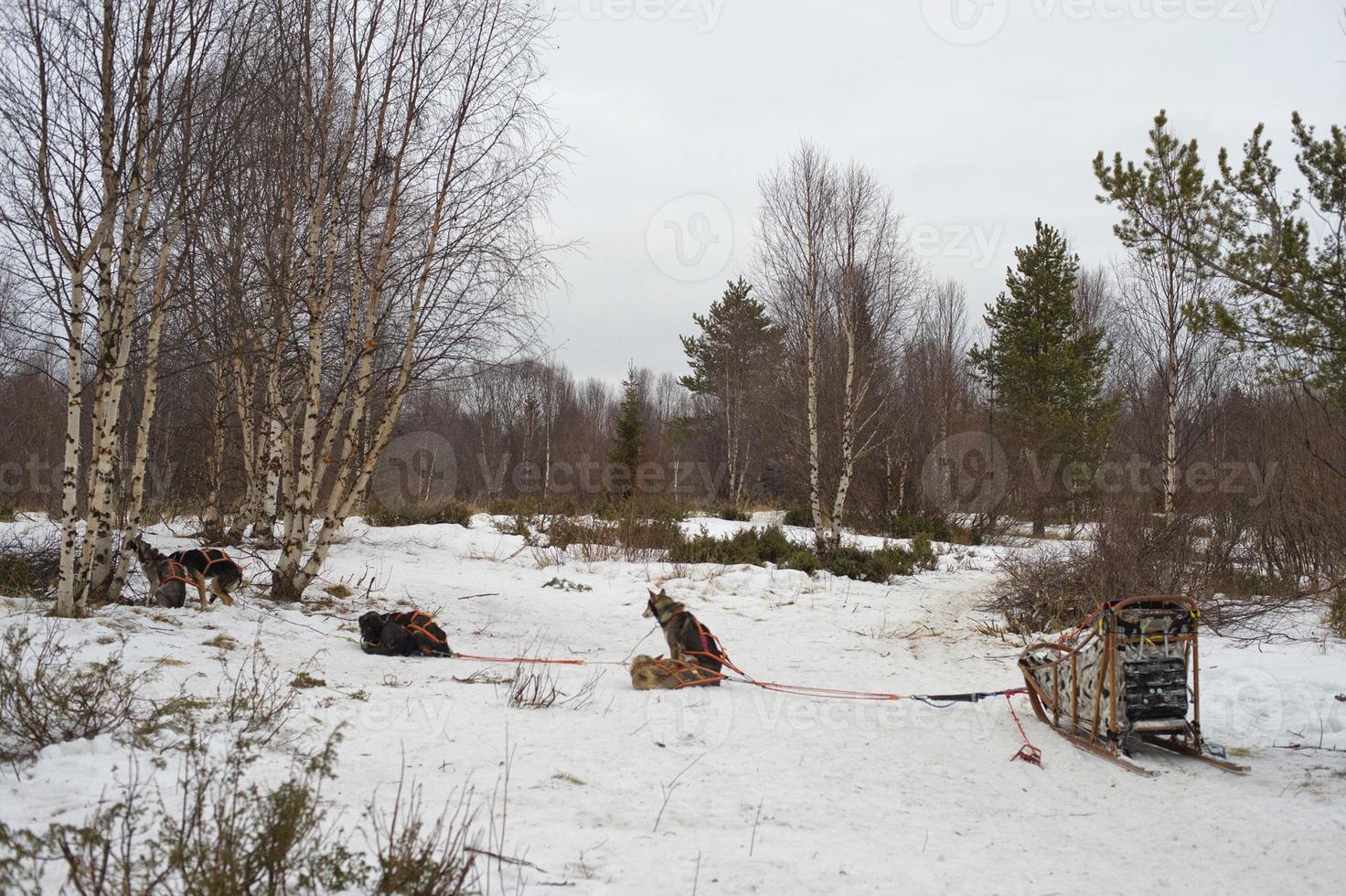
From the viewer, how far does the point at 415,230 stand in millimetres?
9414

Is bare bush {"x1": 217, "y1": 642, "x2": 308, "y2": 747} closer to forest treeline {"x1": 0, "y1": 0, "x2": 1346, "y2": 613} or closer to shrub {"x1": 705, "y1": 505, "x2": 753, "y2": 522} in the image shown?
forest treeline {"x1": 0, "y1": 0, "x2": 1346, "y2": 613}

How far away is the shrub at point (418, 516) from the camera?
17.5m

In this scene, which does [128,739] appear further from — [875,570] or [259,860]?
[875,570]

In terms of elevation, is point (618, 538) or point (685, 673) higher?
point (618, 538)

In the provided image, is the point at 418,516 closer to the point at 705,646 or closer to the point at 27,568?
the point at 27,568

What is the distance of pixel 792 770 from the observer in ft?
15.6

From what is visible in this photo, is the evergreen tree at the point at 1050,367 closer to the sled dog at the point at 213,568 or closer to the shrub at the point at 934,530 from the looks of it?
the shrub at the point at 934,530

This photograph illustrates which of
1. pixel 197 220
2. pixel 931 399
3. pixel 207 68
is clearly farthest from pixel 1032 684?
pixel 931 399

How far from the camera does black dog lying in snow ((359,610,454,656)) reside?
6664mm

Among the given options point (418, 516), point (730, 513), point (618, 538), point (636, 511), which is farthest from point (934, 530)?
point (418, 516)

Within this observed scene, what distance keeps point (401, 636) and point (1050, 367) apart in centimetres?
2302

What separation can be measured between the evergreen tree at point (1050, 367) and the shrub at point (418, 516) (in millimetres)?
15509

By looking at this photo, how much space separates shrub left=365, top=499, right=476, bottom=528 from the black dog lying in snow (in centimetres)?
1063

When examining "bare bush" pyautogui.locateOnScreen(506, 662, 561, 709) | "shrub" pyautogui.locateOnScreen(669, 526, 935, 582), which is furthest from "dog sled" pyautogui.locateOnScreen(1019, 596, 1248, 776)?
"shrub" pyautogui.locateOnScreen(669, 526, 935, 582)
